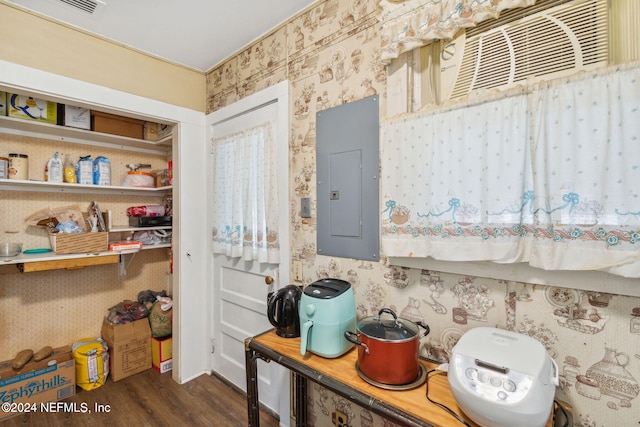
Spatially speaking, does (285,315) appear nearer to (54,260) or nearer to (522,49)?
(522,49)

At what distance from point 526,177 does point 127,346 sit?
9.87 feet

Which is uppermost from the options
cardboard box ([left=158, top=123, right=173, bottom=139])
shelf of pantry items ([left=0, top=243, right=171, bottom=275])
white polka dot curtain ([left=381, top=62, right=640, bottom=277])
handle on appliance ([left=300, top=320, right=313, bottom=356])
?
cardboard box ([left=158, top=123, right=173, bottom=139])

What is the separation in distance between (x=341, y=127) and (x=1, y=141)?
8.28 ft

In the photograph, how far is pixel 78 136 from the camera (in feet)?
7.80

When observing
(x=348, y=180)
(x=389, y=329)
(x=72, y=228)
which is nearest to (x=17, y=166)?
(x=72, y=228)

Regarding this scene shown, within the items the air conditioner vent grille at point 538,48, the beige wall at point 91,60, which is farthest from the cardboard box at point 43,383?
the air conditioner vent grille at point 538,48

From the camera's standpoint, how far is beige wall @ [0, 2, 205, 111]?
5.60ft

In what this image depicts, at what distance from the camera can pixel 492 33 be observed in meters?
1.09

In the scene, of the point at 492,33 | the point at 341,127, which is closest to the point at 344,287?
the point at 341,127

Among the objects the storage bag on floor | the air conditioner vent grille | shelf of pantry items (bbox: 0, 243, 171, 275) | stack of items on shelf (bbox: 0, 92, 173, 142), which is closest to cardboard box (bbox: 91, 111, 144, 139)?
stack of items on shelf (bbox: 0, 92, 173, 142)

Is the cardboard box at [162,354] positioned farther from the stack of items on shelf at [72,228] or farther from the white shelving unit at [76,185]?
the stack of items on shelf at [72,228]

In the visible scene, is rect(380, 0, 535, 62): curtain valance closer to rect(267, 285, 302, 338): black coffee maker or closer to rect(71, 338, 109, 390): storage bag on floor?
rect(267, 285, 302, 338): black coffee maker

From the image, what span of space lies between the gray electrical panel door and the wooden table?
0.53 m

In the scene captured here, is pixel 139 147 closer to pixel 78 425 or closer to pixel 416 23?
pixel 78 425
